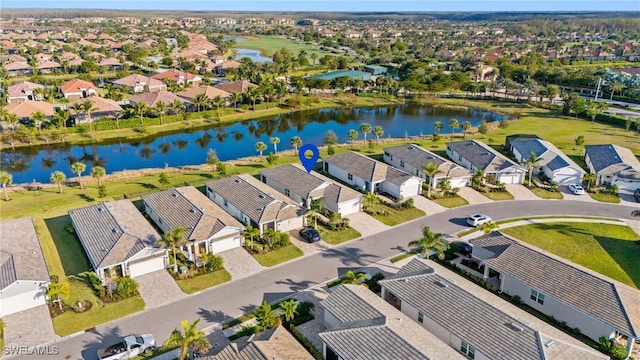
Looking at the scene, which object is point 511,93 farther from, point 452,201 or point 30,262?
point 30,262

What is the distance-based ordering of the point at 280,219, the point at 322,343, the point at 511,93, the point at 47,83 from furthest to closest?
the point at 511,93 < the point at 47,83 < the point at 280,219 < the point at 322,343

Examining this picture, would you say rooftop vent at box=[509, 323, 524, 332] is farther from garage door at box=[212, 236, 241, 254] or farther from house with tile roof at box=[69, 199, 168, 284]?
house with tile roof at box=[69, 199, 168, 284]

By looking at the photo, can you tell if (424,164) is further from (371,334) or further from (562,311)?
(371,334)

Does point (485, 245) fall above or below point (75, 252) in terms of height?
above

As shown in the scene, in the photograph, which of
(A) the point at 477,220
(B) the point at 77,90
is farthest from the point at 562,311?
(B) the point at 77,90

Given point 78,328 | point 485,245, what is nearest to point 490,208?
point 485,245

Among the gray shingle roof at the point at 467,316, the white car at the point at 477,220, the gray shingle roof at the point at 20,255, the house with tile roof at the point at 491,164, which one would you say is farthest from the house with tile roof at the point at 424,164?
the gray shingle roof at the point at 20,255
